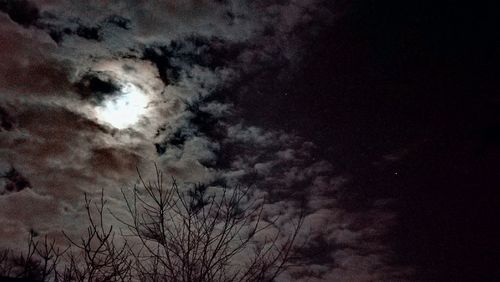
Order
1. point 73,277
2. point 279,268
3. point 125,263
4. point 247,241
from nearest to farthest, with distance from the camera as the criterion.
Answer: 1. point 279,268
2. point 247,241
3. point 125,263
4. point 73,277

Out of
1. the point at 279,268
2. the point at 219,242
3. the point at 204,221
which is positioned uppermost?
the point at 204,221

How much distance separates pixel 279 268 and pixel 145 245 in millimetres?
3104

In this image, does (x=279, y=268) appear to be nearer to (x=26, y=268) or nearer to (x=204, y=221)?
(x=204, y=221)

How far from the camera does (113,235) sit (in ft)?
31.2

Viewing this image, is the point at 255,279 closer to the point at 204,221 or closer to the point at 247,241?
the point at 247,241

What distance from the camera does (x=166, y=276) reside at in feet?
28.5

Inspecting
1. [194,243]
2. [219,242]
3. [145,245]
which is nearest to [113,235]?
[145,245]

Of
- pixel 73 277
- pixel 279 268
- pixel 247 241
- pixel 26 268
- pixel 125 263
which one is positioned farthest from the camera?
pixel 73 277

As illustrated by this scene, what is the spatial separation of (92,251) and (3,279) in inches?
95.8

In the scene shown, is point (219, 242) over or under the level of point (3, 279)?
over

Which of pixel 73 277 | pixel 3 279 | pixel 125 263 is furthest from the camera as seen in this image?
pixel 73 277

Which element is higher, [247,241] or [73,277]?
[73,277]

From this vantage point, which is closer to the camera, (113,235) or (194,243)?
(194,243)

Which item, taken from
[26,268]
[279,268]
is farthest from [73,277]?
[279,268]
